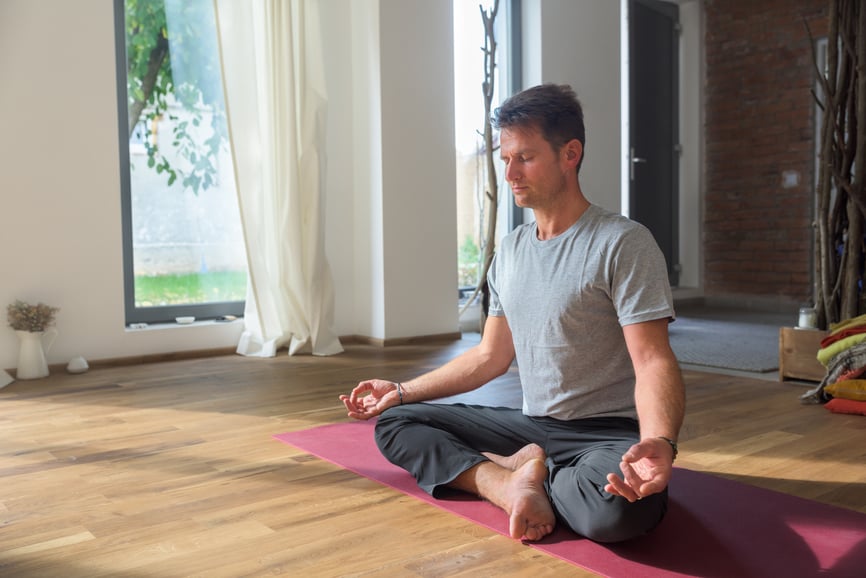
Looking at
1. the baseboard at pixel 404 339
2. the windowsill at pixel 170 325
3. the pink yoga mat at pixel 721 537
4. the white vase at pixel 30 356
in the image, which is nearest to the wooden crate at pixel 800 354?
the pink yoga mat at pixel 721 537

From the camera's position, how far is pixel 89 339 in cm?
402

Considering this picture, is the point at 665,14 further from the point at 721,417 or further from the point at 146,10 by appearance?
the point at 721,417

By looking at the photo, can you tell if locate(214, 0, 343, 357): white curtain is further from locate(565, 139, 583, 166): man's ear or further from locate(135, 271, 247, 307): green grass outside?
locate(565, 139, 583, 166): man's ear

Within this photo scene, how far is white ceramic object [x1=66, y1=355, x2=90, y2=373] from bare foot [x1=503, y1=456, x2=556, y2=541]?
272 centimetres

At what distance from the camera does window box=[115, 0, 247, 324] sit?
425 cm

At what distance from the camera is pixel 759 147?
22.2 feet

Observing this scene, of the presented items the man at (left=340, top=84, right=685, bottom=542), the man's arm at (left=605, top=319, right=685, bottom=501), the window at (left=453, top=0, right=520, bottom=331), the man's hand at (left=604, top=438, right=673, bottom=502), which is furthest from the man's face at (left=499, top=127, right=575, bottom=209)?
the window at (left=453, top=0, right=520, bottom=331)

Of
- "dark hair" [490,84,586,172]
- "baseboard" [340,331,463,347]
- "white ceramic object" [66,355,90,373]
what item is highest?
"dark hair" [490,84,586,172]

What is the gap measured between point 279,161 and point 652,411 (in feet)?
10.6

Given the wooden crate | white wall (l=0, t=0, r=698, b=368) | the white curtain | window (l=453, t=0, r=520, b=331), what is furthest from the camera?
window (l=453, t=0, r=520, b=331)

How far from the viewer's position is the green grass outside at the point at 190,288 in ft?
14.2

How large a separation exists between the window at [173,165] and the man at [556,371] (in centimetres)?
266

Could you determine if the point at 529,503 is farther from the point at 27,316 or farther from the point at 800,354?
the point at 27,316

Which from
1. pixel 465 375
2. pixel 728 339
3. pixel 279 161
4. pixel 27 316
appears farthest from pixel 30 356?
pixel 728 339
